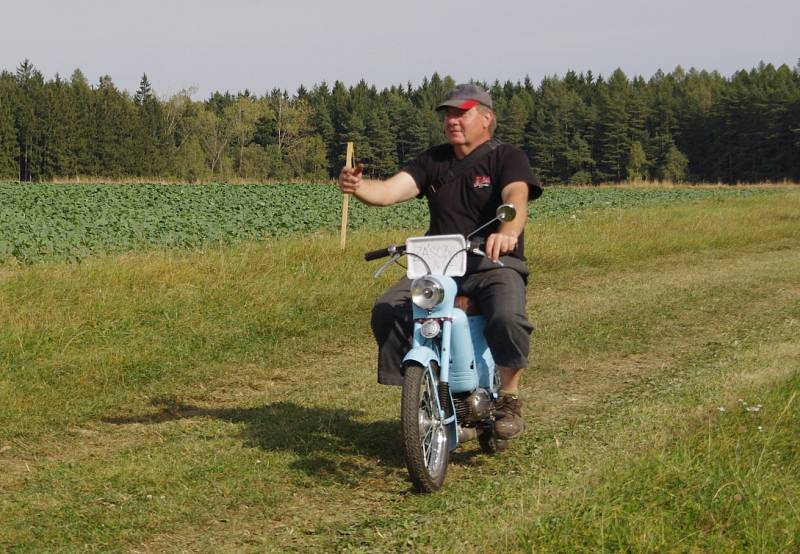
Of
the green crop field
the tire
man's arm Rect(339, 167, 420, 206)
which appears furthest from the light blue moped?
the green crop field

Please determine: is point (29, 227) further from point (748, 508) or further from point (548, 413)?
point (748, 508)

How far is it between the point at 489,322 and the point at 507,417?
0.60 meters

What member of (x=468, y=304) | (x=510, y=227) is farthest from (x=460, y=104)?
(x=468, y=304)

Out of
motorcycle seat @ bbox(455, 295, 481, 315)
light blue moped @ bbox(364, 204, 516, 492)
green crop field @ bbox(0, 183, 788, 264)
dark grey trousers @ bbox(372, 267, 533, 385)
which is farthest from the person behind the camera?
green crop field @ bbox(0, 183, 788, 264)

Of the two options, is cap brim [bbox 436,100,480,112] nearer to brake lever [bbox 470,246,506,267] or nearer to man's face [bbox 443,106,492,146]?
man's face [bbox 443,106,492,146]

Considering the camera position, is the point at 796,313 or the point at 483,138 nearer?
the point at 483,138

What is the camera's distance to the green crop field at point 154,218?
15.0 m

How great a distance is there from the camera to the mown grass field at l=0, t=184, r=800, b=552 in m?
4.07

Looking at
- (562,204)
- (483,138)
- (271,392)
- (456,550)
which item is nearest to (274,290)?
(271,392)

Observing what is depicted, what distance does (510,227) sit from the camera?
4895 mm

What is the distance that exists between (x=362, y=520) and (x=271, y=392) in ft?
9.77

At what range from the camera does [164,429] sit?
6.04 m

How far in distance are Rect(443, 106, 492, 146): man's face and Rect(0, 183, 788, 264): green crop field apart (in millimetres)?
8811

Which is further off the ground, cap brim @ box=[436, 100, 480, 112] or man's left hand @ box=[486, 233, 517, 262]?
cap brim @ box=[436, 100, 480, 112]
